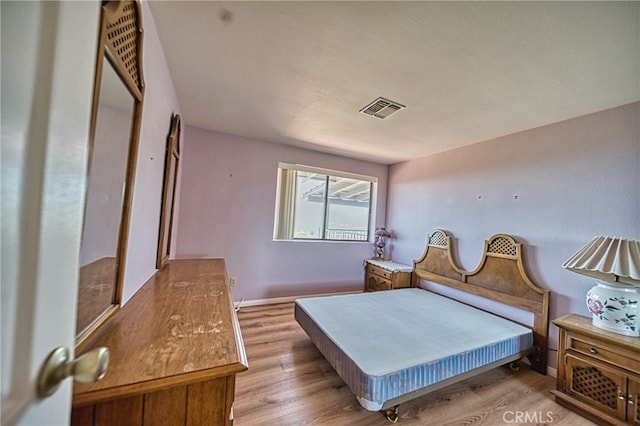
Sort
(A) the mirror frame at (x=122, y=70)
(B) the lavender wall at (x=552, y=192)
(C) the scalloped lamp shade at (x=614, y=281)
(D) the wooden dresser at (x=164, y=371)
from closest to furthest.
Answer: (D) the wooden dresser at (x=164, y=371)
(A) the mirror frame at (x=122, y=70)
(C) the scalloped lamp shade at (x=614, y=281)
(B) the lavender wall at (x=552, y=192)

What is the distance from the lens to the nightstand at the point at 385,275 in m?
3.56

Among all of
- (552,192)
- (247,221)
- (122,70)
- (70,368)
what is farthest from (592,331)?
(247,221)

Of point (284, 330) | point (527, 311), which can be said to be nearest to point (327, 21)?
point (284, 330)

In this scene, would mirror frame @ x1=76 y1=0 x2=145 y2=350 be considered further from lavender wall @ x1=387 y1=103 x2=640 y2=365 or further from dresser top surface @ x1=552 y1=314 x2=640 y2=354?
lavender wall @ x1=387 y1=103 x2=640 y2=365

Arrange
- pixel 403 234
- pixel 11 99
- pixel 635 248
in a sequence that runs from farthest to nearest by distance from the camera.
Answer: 1. pixel 403 234
2. pixel 635 248
3. pixel 11 99

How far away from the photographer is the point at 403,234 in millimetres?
4082

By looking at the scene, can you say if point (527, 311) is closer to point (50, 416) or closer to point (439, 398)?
point (439, 398)

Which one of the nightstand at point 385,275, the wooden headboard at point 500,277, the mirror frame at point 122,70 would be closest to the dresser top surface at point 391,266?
the nightstand at point 385,275

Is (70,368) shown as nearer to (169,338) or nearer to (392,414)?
(169,338)

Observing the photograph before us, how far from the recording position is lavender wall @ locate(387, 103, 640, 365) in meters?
1.99

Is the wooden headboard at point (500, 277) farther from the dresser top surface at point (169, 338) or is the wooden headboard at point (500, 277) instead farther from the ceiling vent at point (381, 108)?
the dresser top surface at point (169, 338)

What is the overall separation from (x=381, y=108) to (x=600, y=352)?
2.42 m

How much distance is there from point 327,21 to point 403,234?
3.35 metres

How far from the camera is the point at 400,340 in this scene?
6.19ft
